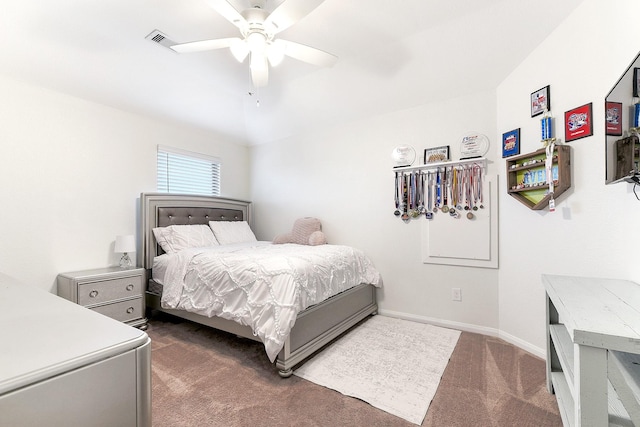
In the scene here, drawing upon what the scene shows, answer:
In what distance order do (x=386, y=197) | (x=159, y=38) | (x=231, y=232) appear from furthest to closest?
(x=231, y=232), (x=386, y=197), (x=159, y=38)

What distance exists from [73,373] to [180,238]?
2.82m

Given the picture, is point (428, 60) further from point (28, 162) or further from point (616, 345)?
point (28, 162)

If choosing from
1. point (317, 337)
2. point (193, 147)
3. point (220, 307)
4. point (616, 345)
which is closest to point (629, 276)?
point (616, 345)

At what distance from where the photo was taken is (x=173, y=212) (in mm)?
3402

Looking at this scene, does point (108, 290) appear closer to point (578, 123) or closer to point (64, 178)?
point (64, 178)

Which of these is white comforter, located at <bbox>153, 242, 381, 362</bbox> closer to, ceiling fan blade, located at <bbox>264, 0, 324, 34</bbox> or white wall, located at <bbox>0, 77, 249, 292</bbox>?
white wall, located at <bbox>0, 77, 249, 292</bbox>

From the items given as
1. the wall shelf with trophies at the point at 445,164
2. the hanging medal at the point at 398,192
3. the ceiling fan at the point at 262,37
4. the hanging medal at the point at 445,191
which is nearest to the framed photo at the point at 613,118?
the wall shelf with trophies at the point at 445,164

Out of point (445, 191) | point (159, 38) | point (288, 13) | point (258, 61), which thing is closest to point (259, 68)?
point (258, 61)

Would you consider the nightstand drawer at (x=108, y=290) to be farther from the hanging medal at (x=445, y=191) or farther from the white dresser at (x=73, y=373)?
the hanging medal at (x=445, y=191)

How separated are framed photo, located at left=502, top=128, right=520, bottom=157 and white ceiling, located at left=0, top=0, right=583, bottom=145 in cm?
52

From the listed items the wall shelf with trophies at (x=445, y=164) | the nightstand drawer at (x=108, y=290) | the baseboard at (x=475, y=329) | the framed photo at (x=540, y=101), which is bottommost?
the baseboard at (x=475, y=329)

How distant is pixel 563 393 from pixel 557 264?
970 mm

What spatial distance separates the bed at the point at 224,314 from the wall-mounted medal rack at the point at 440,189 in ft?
2.86

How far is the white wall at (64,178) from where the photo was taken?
2.41 m
